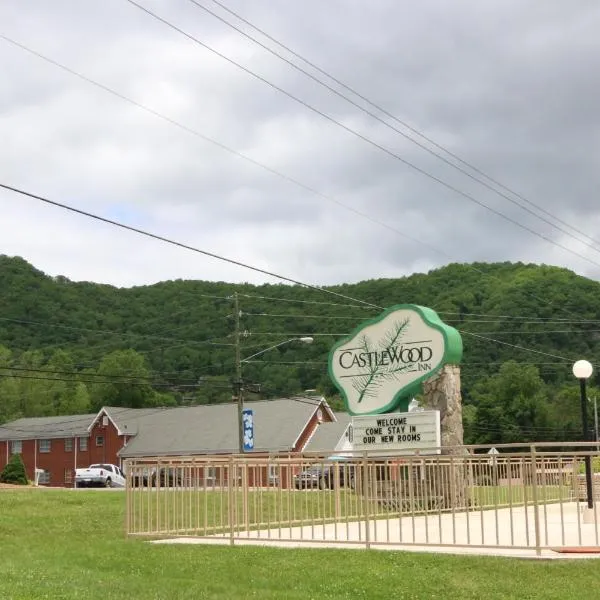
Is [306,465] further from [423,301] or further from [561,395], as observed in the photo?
[561,395]

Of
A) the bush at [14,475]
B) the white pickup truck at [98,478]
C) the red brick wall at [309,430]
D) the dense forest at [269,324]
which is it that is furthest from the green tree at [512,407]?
the bush at [14,475]

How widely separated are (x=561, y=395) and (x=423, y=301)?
186 ft

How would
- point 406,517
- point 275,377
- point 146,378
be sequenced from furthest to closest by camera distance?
point 146,378 < point 275,377 < point 406,517

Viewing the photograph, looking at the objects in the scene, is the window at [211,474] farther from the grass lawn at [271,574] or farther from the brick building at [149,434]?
the brick building at [149,434]

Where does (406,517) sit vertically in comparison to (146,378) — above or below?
below

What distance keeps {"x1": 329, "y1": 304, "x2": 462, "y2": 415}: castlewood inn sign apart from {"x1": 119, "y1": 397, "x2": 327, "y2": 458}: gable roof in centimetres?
3626

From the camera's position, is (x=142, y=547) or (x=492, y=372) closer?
(x=142, y=547)

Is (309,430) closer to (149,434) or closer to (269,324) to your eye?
(269,324)

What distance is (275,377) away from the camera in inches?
2643

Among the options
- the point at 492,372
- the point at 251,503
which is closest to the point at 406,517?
the point at 251,503

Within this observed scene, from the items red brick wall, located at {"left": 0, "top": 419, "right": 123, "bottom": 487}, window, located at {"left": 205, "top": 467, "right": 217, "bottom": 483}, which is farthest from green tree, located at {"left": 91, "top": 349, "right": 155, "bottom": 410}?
window, located at {"left": 205, "top": 467, "right": 217, "bottom": 483}

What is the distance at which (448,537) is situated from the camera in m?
14.2

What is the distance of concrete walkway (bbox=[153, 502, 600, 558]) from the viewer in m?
12.1

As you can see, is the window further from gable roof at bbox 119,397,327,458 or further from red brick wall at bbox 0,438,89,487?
red brick wall at bbox 0,438,89,487
